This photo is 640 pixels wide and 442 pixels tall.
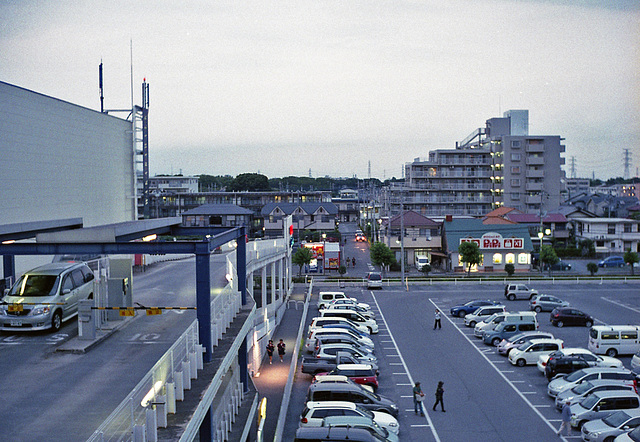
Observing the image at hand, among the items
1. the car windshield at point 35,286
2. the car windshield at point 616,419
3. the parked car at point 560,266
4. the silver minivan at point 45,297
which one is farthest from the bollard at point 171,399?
the parked car at point 560,266

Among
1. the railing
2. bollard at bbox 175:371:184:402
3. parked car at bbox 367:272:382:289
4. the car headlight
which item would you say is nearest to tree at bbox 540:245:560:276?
parked car at bbox 367:272:382:289

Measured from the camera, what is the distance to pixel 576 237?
180 ft

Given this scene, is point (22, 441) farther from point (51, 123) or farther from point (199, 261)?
point (51, 123)

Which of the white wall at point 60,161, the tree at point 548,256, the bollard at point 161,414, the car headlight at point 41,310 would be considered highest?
the white wall at point 60,161

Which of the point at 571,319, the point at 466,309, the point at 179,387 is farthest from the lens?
the point at 466,309

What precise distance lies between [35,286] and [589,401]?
13090mm

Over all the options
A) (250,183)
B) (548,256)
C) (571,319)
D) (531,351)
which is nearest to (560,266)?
(548,256)

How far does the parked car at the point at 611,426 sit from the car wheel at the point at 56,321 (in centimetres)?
1152

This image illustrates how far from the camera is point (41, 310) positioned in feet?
31.7

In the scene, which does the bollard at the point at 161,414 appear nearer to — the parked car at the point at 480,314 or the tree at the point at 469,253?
the parked car at the point at 480,314

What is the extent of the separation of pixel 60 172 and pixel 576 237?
49070 millimetres

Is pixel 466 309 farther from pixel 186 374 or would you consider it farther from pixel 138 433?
pixel 138 433

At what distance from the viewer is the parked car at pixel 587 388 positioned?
1498 centimetres

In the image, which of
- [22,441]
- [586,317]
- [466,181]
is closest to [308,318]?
[586,317]
